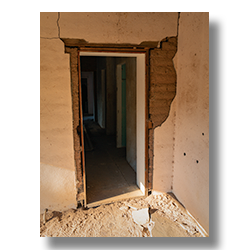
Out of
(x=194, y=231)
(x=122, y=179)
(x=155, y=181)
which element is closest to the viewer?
(x=194, y=231)

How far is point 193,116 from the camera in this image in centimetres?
265

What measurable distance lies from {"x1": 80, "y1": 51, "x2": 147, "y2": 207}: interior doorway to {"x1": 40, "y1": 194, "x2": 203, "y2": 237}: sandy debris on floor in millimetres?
243

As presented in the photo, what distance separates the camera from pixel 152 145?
3156 millimetres

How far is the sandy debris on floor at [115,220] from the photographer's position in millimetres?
2500

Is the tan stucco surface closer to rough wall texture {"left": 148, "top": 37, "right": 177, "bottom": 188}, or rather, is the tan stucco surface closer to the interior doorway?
rough wall texture {"left": 148, "top": 37, "right": 177, "bottom": 188}

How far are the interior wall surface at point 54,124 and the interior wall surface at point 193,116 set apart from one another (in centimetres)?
151

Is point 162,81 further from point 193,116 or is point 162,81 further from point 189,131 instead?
point 189,131

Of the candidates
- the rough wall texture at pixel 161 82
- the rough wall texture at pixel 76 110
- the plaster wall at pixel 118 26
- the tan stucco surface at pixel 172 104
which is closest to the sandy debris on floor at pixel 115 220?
the tan stucco surface at pixel 172 104

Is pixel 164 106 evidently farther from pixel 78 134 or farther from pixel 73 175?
pixel 73 175

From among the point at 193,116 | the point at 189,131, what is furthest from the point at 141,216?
the point at 193,116

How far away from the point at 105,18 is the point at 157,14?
70 cm

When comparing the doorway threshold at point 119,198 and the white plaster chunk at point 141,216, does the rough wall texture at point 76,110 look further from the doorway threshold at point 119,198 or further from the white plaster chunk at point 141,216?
the white plaster chunk at point 141,216

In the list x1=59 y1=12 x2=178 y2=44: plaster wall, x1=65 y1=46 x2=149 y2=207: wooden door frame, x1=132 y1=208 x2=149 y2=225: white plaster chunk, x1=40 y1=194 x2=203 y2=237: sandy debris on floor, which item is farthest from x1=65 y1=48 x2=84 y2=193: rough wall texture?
x1=132 y1=208 x2=149 y2=225: white plaster chunk

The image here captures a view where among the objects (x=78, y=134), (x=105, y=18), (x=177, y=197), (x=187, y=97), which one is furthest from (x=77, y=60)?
(x=177, y=197)
